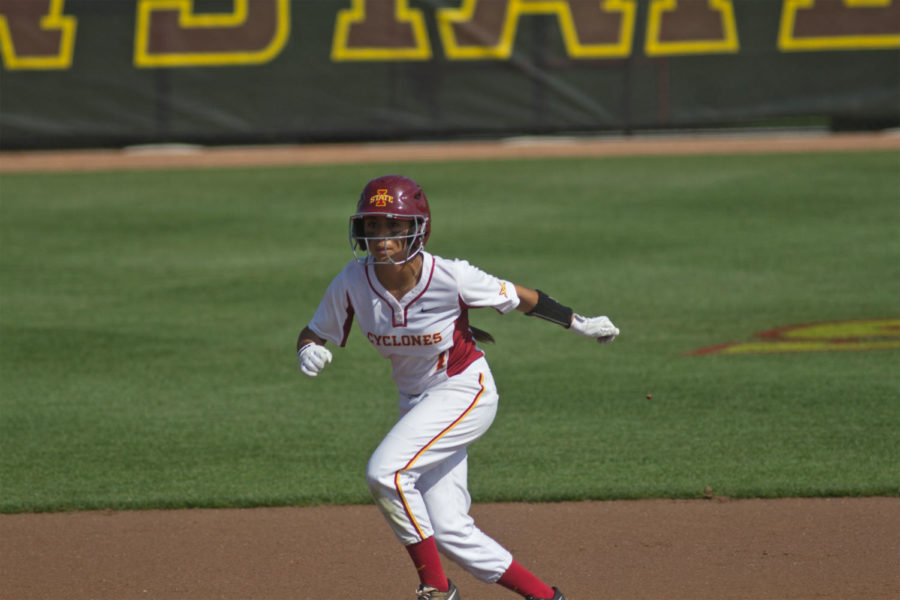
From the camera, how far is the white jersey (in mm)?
4805

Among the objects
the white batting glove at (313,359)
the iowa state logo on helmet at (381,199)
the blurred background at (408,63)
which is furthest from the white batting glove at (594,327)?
the blurred background at (408,63)

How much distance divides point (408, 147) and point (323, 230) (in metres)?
6.50

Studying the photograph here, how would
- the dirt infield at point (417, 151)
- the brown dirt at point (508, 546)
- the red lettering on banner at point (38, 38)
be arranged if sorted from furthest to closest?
1. the dirt infield at point (417, 151)
2. the red lettering on banner at point (38, 38)
3. the brown dirt at point (508, 546)

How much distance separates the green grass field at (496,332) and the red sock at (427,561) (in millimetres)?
2066

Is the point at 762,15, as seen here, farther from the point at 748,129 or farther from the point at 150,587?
the point at 150,587

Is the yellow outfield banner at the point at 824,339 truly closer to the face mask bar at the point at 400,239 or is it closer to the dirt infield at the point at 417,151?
the face mask bar at the point at 400,239

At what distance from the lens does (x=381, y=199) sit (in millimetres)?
4711

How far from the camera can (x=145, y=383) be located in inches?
363

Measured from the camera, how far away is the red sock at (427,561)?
15.2ft

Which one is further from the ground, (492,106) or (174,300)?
(492,106)

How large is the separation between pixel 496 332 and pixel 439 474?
6040 millimetres

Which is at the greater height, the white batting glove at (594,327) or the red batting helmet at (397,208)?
the red batting helmet at (397,208)

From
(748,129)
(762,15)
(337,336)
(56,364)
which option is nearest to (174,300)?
(56,364)

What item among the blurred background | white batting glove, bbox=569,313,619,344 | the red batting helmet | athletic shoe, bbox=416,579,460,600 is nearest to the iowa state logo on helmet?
the red batting helmet
